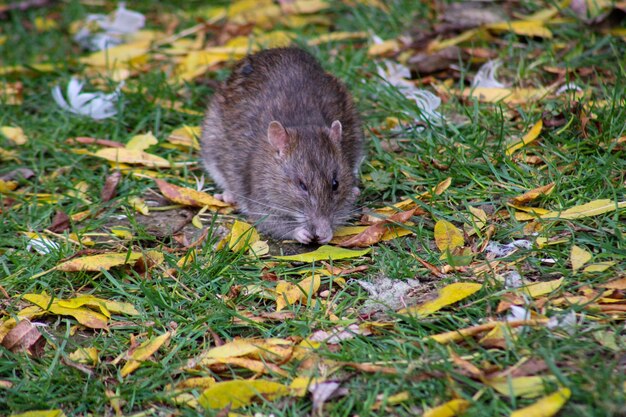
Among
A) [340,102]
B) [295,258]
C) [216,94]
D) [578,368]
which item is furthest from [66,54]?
[578,368]

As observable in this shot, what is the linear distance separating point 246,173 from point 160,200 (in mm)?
698

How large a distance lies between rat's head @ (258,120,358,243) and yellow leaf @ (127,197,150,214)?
0.94m

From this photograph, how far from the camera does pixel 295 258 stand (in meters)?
4.92

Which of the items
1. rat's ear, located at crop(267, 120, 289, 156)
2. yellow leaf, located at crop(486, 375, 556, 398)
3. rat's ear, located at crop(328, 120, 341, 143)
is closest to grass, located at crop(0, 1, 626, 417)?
yellow leaf, located at crop(486, 375, 556, 398)

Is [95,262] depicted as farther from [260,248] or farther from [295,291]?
[295,291]

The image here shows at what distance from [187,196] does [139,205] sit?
355 mm

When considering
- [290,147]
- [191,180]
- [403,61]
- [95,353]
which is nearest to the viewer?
[95,353]

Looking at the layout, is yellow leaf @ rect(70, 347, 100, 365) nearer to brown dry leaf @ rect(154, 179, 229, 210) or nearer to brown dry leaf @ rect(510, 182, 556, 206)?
brown dry leaf @ rect(154, 179, 229, 210)

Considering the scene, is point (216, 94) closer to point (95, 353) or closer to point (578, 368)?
point (95, 353)

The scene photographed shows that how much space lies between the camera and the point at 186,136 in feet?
22.0

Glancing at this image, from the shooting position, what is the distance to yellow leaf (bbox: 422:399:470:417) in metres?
3.42

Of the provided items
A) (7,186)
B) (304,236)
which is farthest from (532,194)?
(7,186)

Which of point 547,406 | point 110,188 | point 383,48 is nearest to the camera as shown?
point 547,406

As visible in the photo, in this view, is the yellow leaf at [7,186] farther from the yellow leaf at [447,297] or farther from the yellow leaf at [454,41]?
the yellow leaf at [454,41]
